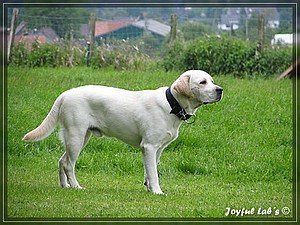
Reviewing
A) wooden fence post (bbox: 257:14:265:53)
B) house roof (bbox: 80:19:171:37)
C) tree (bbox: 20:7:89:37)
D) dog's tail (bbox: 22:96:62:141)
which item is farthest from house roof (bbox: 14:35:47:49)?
dog's tail (bbox: 22:96:62:141)

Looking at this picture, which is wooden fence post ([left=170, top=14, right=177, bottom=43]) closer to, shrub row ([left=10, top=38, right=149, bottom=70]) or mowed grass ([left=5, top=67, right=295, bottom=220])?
shrub row ([left=10, top=38, right=149, bottom=70])

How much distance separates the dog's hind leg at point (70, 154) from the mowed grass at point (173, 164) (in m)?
0.18

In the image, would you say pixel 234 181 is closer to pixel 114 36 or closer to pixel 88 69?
pixel 88 69

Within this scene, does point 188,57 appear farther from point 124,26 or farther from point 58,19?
point 58,19

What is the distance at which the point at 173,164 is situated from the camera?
25.2 ft

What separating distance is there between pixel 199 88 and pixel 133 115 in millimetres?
695

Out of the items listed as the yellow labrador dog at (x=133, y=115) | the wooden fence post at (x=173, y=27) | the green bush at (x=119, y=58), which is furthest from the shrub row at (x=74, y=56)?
the yellow labrador dog at (x=133, y=115)

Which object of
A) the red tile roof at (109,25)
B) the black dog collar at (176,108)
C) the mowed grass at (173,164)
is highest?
the red tile roof at (109,25)

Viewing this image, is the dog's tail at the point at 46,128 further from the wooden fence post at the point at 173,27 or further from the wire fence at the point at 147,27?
the wooden fence post at the point at 173,27

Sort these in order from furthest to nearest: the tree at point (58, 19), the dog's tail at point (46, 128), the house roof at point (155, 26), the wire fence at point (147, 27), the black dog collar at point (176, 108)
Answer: the house roof at point (155, 26) → the wire fence at point (147, 27) → the tree at point (58, 19) → the dog's tail at point (46, 128) → the black dog collar at point (176, 108)

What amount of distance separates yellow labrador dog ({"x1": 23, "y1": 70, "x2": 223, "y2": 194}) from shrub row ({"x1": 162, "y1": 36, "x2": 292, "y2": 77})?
6.85 metres

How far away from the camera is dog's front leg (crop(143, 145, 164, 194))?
6.14 meters

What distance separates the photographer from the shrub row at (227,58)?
13.2 meters

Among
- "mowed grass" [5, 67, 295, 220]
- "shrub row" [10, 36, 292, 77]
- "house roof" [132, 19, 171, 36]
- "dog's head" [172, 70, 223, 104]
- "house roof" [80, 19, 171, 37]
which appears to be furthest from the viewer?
"house roof" [132, 19, 171, 36]
